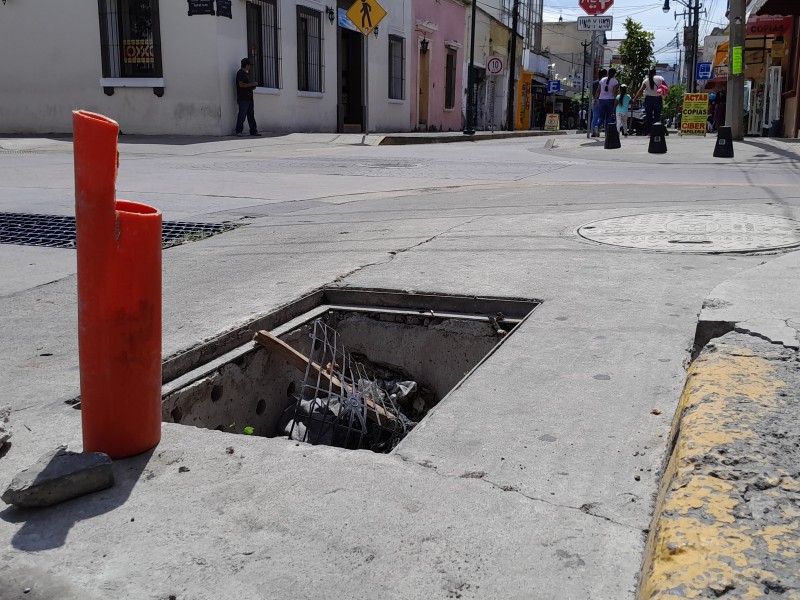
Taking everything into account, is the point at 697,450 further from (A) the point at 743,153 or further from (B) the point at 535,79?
(B) the point at 535,79

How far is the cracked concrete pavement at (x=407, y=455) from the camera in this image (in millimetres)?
1598

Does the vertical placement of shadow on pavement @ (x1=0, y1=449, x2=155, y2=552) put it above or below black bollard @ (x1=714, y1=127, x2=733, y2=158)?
below

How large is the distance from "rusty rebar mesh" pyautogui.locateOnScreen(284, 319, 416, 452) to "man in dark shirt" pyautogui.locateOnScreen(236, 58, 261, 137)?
14.1 m

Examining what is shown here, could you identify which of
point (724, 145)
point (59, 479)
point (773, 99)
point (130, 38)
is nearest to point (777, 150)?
point (724, 145)

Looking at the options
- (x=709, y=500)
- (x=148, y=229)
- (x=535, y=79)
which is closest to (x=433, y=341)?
(x=148, y=229)

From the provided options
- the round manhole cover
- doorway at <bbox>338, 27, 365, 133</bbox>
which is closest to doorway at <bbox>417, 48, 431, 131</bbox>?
doorway at <bbox>338, 27, 365, 133</bbox>

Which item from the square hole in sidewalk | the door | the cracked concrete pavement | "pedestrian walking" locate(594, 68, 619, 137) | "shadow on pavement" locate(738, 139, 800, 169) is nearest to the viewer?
the cracked concrete pavement

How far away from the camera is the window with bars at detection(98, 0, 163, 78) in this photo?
1698 centimetres

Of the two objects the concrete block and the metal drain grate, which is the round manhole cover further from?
the concrete block

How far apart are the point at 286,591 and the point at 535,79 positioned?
49.4 meters

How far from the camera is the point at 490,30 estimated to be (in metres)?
35.4

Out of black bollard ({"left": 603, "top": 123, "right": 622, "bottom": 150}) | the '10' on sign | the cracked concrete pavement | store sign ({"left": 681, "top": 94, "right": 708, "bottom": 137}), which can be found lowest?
the cracked concrete pavement

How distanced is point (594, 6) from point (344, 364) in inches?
668

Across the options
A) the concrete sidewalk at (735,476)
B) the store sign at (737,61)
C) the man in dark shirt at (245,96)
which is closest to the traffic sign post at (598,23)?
the store sign at (737,61)
